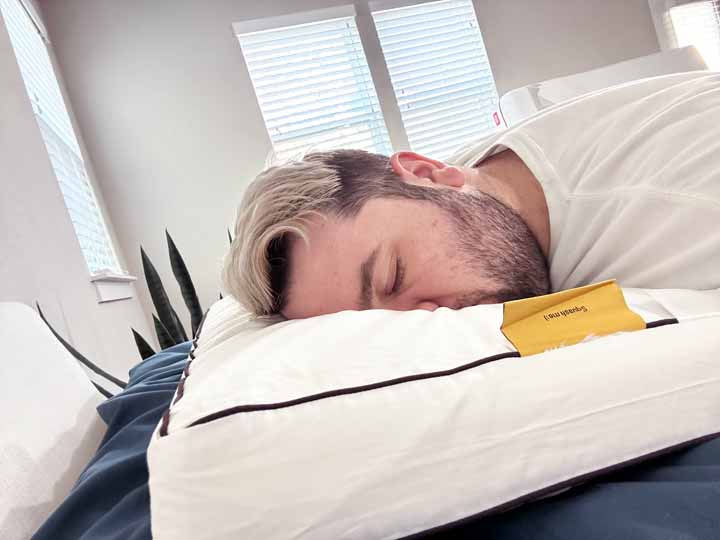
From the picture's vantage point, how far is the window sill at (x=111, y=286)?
7.93 ft

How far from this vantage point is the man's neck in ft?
3.22

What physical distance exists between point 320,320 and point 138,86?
3.50 meters

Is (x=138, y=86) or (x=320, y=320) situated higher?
(x=138, y=86)

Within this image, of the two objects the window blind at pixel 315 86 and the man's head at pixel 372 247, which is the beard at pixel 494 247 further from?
the window blind at pixel 315 86

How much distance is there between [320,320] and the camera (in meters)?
0.66

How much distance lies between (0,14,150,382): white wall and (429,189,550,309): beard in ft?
3.72

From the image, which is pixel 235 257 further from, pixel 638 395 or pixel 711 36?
pixel 711 36

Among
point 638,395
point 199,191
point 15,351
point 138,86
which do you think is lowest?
point 638,395

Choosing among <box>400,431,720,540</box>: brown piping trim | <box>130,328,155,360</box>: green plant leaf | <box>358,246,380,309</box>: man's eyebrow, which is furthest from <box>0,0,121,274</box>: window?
<box>400,431,720,540</box>: brown piping trim

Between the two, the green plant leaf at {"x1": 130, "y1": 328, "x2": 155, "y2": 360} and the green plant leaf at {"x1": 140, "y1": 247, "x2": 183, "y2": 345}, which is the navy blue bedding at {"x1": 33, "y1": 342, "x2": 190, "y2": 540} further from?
the green plant leaf at {"x1": 140, "y1": 247, "x2": 183, "y2": 345}

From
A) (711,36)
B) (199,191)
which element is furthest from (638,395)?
(711,36)

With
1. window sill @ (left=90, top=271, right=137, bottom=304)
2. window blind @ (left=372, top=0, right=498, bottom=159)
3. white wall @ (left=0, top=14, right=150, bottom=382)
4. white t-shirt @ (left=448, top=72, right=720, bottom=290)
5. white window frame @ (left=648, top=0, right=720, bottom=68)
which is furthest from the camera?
white window frame @ (left=648, top=0, right=720, bottom=68)

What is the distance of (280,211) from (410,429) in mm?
627

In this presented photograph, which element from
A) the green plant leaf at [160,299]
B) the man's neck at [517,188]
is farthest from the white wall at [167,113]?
the man's neck at [517,188]
